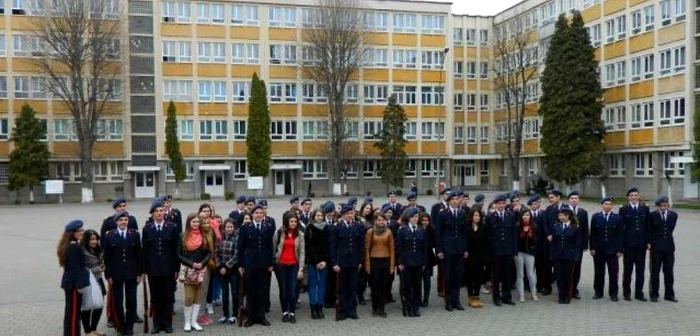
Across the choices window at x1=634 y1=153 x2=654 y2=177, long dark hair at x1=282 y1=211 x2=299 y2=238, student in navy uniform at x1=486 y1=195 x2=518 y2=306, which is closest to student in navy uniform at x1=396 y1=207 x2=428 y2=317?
student in navy uniform at x1=486 y1=195 x2=518 y2=306

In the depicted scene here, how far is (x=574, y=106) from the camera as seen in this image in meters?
46.9

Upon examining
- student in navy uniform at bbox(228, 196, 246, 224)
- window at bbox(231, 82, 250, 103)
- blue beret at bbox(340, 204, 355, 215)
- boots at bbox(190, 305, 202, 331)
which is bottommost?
boots at bbox(190, 305, 202, 331)

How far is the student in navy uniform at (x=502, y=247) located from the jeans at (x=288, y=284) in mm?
3568

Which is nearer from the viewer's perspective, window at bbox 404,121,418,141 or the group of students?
the group of students

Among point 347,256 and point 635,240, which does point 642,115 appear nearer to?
point 635,240

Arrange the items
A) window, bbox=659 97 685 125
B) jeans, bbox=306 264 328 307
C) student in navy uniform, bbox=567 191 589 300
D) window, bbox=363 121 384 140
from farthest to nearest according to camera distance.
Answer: window, bbox=363 121 384 140, window, bbox=659 97 685 125, student in navy uniform, bbox=567 191 589 300, jeans, bbox=306 264 328 307

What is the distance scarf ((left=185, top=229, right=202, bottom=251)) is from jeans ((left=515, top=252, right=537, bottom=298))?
5.72m

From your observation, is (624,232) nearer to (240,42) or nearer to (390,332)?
(390,332)

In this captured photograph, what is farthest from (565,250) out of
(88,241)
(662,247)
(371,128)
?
(371,128)

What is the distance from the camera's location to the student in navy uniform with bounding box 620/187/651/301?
12.1 metres

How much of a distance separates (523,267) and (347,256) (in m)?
3.60

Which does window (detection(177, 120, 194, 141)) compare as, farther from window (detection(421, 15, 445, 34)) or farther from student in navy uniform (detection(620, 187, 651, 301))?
student in navy uniform (detection(620, 187, 651, 301))

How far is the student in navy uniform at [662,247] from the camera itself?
1189 centimetres

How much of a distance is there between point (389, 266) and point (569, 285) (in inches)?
132
